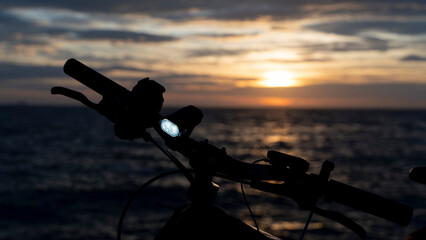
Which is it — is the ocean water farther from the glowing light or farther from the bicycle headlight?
the glowing light

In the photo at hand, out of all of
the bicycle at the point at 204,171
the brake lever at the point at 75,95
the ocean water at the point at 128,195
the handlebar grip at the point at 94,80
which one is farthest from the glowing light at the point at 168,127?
the ocean water at the point at 128,195

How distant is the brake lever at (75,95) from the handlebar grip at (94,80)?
0.28ft

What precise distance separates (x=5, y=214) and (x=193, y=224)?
31032 millimetres

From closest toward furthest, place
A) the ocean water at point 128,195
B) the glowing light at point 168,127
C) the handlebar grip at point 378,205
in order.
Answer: the handlebar grip at point 378,205 → the glowing light at point 168,127 → the ocean water at point 128,195

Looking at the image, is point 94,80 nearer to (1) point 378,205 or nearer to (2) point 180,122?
(2) point 180,122

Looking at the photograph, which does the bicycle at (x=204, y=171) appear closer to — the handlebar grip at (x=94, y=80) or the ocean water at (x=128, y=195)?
the handlebar grip at (x=94, y=80)

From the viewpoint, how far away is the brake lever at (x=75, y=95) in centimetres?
215

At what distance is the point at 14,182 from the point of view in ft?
137

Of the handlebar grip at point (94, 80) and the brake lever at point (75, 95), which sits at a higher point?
the handlebar grip at point (94, 80)

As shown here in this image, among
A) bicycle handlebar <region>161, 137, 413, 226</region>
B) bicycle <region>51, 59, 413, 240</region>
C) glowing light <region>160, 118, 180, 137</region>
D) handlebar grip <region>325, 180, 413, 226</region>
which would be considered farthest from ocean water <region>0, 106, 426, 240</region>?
handlebar grip <region>325, 180, 413, 226</region>

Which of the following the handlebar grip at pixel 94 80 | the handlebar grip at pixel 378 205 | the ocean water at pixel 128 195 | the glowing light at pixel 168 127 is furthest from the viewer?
the ocean water at pixel 128 195

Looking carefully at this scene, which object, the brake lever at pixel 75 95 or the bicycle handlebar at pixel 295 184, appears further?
the brake lever at pixel 75 95

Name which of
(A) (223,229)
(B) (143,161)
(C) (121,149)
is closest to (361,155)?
(B) (143,161)

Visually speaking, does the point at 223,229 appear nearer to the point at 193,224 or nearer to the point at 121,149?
the point at 193,224
